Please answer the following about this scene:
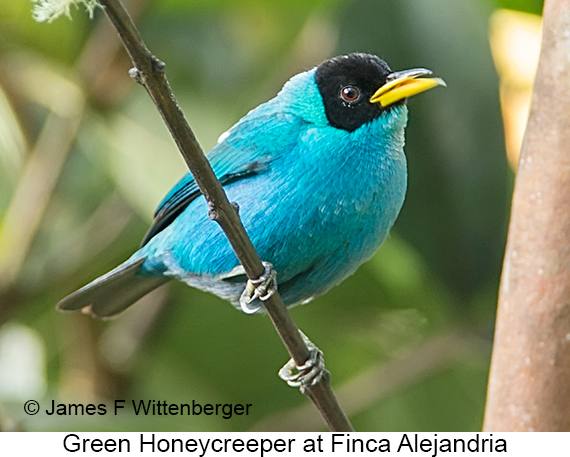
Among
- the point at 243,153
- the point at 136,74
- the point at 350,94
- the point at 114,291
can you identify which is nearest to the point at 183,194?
the point at 243,153

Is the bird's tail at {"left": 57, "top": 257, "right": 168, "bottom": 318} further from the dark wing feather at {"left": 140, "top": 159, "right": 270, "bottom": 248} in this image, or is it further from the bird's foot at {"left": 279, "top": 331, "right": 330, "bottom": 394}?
the bird's foot at {"left": 279, "top": 331, "right": 330, "bottom": 394}

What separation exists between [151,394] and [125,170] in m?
1.00

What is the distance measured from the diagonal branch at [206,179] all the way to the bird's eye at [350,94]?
67cm

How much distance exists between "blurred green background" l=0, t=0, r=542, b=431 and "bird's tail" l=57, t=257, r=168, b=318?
0.25 m

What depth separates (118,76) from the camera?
323 centimetres

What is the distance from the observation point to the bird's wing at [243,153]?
2.22 metres

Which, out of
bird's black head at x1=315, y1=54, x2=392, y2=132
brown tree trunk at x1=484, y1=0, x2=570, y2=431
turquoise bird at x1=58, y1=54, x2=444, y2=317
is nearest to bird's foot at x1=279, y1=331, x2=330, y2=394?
turquoise bird at x1=58, y1=54, x2=444, y2=317

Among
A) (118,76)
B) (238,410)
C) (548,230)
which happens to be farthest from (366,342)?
(548,230)

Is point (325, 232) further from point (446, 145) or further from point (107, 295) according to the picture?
point (446, 145)

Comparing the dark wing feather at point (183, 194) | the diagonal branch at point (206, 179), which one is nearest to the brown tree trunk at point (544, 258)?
the diagonal branch at point (206, 179)

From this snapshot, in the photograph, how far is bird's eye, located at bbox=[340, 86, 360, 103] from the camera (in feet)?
7.09

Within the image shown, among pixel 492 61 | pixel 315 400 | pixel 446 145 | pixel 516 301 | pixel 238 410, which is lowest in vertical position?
pixel 315 400

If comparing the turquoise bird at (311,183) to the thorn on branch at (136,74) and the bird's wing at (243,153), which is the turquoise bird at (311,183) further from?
the thorn on branch at (136,74)

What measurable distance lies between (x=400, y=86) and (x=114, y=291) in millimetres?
1120
